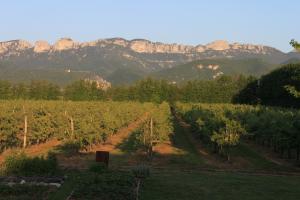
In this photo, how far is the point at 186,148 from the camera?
1832 inches

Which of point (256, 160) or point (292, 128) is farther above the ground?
point (292, 128)

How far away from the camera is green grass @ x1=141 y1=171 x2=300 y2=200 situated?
20.5 meters

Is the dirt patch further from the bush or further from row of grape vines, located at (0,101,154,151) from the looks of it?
the bush

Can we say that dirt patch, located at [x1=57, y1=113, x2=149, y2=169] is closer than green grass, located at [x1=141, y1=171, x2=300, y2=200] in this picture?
No

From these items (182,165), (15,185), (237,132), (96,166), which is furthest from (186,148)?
(15,185)

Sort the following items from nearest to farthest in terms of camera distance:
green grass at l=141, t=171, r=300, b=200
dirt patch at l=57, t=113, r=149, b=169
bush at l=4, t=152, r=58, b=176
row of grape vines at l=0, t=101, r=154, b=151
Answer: green grass at l=141, t=171, r=300, b=200, bush at l=4, t=152, r=58, b=176, dirt patch at l=57, t=113, r=149, b=169, row of grape vines at l=0, t=101, r=154, b=151

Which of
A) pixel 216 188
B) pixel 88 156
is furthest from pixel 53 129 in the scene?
pixel 216 188

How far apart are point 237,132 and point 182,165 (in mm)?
7534

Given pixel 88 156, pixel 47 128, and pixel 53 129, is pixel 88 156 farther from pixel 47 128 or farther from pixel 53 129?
pixel 53 129

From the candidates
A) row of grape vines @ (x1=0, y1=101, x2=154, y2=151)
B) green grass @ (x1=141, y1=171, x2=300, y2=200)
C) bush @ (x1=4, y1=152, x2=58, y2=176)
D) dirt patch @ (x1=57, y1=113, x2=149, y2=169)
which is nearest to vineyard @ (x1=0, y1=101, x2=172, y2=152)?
row of grape vines @ (x1=0, y1=101, x2=154, y2=151)

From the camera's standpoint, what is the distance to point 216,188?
22484 millimetres

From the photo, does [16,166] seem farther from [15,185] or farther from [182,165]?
[182,165]

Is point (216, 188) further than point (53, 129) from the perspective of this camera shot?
No

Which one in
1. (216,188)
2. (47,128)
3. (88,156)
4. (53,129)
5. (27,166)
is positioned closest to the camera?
(216,188)
